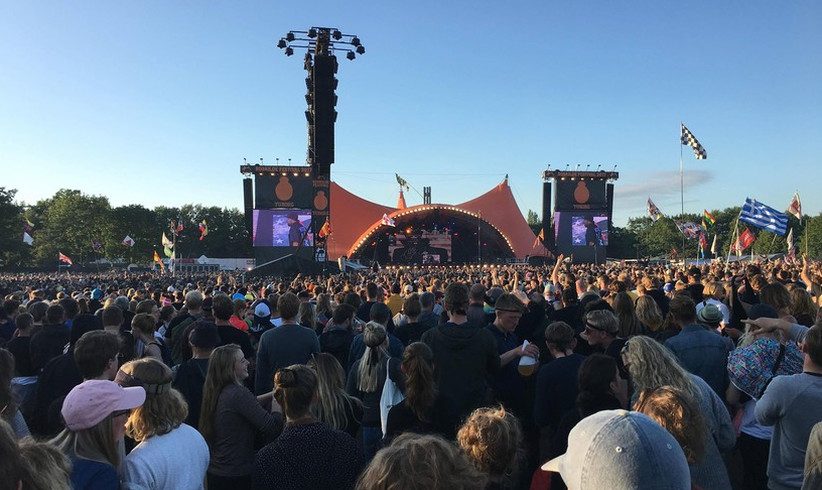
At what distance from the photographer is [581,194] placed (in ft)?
139

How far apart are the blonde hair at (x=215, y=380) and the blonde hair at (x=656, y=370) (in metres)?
2.19

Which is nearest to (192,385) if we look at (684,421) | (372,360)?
(372,360)

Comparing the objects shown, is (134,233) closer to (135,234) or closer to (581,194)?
(135,234)

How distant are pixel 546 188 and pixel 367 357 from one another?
4049 centimetres

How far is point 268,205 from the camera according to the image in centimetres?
3816

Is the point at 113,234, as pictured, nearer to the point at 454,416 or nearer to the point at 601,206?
the point at 601,206

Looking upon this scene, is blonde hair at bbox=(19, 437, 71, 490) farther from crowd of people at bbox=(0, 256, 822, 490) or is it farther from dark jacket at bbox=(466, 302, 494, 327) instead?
dark jacket at bbox=(466, 302, 494, 327)

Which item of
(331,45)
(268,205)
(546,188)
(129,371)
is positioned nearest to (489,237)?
(546,188)

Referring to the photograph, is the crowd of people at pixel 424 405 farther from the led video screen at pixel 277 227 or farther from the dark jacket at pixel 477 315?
the led video screen at pixel 277 227

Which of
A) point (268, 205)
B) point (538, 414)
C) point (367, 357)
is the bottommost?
point (538, 414)

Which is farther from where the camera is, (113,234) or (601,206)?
(113,234)

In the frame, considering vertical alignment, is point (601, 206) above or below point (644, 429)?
above

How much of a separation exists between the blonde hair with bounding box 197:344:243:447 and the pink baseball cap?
954 millimetres

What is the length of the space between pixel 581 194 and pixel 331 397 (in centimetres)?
4172
